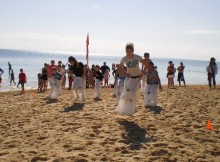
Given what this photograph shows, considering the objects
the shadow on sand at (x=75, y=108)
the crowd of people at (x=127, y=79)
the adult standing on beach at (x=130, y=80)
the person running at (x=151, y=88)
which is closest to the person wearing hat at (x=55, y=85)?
the crowd of people at (x=127, y=79)

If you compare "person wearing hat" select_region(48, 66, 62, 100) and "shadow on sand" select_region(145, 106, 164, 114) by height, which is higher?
"person wearing hat" select_region(48, 66, 62, 100)

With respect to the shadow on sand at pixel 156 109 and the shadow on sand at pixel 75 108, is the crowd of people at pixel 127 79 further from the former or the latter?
the shadow on sand at pixel 75 108

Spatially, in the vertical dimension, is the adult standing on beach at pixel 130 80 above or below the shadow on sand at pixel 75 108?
above

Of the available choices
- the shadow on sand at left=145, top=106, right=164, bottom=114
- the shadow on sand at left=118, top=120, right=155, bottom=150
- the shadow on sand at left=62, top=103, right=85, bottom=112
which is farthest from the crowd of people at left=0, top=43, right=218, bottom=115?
the shadow on sand at left=62, top=103, right=85, bottom=112

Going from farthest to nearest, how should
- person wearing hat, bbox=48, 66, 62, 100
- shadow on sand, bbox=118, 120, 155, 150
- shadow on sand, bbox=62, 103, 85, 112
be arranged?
person wearing hat, bbox=48, 66, 62, 100 → shadow on sand, bbox=62, 103, 85, 112 → shadow on sand, bbox=118, 120, 155, 150

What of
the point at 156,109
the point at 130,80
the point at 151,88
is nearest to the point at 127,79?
the point at 130,80

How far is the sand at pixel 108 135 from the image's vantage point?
5.15 m

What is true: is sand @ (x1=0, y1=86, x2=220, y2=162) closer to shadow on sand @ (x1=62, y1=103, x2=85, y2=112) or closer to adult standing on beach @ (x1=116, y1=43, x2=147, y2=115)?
shadow on sand @ (x1=62, y1=103, x2=85, y2=112)

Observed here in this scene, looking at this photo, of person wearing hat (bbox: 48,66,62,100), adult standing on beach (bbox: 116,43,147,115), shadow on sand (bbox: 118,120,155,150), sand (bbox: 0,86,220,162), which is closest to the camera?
sand (bbox: 0,86,220,162)

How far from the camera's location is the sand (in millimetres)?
5152

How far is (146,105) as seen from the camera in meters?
10.5

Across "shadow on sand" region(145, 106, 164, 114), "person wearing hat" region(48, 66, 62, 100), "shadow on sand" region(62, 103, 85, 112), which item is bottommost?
"shadow on sand" region(62, 103, 85, 112)

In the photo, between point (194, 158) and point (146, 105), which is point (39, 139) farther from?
point (146, 105)

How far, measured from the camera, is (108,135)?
643 cm
